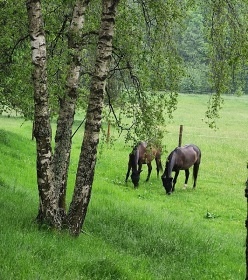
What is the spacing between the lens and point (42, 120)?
8789 mm

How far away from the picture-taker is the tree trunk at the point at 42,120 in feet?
28.1

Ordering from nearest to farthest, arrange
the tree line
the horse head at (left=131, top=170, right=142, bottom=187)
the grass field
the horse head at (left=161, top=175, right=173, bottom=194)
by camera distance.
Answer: the grass field → the tree line → the horse head at (left=161, top=175, right=173, bottom=194) → the horse head at (left=131, top=170, right=142, bottom=187)

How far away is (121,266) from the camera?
7.94 m

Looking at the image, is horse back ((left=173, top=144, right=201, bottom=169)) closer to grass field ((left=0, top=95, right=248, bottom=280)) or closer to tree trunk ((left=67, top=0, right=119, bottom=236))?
grass field ((left=0, top=95, right=248, bottom=280))

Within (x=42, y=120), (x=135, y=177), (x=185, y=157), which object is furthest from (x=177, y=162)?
(x=42, y=120)

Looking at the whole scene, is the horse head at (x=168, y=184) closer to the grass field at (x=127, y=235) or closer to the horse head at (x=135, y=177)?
the grass field at (x=127, y=235)

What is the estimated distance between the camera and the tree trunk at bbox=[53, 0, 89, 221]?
9781 millimetres

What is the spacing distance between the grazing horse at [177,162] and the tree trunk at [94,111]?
1097 cm

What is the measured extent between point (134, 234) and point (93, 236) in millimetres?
1253

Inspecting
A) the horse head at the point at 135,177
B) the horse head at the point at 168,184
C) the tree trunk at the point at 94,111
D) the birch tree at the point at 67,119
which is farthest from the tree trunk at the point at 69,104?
the horse head at the point at 135,177

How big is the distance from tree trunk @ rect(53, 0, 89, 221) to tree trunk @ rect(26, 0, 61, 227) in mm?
798

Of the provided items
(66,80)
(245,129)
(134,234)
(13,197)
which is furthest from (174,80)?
(245,129)

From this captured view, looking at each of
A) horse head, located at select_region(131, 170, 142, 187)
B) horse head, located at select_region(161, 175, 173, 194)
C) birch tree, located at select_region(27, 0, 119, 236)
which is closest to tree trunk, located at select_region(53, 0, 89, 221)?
birch tree, located at select_region(27, 0, 119, 236)

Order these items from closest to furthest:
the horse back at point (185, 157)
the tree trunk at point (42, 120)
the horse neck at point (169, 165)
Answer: the tree trunk at point (42, 120)
the horse neck at point (169, 165)
the horse back at point (185, 157)
